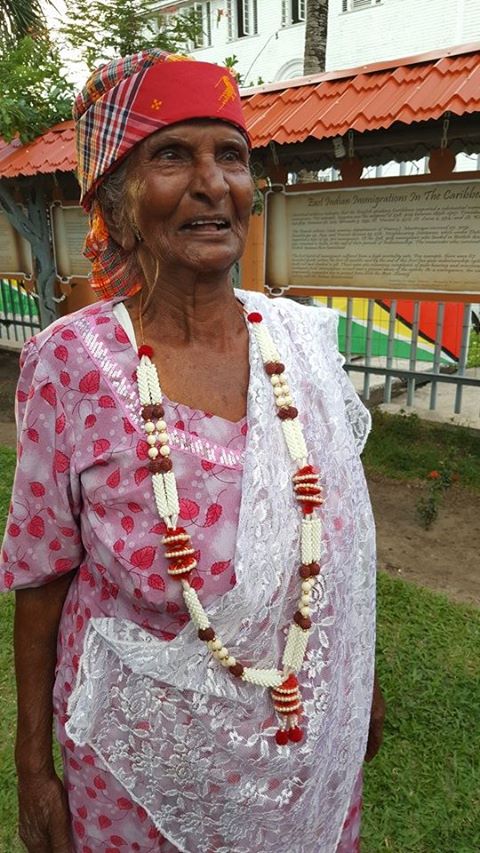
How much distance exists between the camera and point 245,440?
1.19 m

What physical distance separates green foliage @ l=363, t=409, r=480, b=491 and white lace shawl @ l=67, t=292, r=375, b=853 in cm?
390

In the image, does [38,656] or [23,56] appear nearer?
[38,656]

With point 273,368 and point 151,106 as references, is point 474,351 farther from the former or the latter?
point 151,106

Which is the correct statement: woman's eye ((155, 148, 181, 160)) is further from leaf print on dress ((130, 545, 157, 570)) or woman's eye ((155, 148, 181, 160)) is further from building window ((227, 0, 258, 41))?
building window ((227, 0, 258, 41))

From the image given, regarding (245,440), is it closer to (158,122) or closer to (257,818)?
(158,122)

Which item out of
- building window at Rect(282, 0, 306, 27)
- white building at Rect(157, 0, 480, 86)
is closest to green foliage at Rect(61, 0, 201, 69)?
white building at Rect(157, 0, 480, 86)

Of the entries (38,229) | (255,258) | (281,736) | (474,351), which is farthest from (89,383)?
(474,351)

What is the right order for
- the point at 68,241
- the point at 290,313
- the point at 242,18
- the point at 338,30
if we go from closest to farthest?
the point at 290,313 < the point at 68,241 < the point at 338,30 < the point at 242,18

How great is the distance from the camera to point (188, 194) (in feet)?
3.71

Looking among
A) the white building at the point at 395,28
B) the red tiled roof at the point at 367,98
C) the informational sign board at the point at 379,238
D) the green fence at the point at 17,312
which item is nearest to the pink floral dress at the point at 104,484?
the red tiled roof at the point at 367,98

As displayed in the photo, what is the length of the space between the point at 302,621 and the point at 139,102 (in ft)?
3.26

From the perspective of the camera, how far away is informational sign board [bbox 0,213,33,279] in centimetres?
660

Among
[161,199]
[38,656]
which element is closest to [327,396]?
[161,199]

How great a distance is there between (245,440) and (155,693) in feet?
1.64
